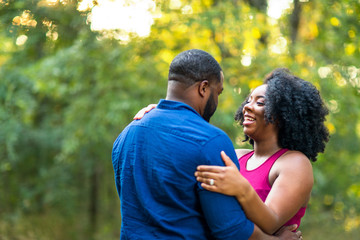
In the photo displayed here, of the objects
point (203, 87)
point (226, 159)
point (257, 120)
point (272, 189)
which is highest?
point (203, 87)


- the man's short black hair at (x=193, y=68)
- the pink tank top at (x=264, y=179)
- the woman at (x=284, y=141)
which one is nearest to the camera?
the man's short black hair at (x=193, y=68)

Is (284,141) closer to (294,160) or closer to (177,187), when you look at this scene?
(294,160)

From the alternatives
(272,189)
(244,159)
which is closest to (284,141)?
(244,159)

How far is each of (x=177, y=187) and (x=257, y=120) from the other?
0.92 m

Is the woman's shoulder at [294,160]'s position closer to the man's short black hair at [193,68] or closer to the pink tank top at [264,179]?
the pink tank top at [264,179]

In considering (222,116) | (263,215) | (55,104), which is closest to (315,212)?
(222,116)

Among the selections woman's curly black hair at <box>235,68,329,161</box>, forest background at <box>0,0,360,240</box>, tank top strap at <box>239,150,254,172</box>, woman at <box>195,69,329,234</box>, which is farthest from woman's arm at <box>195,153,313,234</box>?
forest background at <box>0,0,360,240</box>

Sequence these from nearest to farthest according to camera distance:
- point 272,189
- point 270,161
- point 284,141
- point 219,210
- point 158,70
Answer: point 219,210 < point 272,189 < point 270,161 < point 284,141 < point 158,70

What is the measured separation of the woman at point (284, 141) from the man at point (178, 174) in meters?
0.32

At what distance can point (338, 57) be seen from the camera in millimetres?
6387

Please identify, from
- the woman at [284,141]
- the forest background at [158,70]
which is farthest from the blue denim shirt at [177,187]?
the forest background at [158,70]

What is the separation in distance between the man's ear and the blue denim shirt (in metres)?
0.13

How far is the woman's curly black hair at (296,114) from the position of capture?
2332mm

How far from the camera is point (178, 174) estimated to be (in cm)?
163
